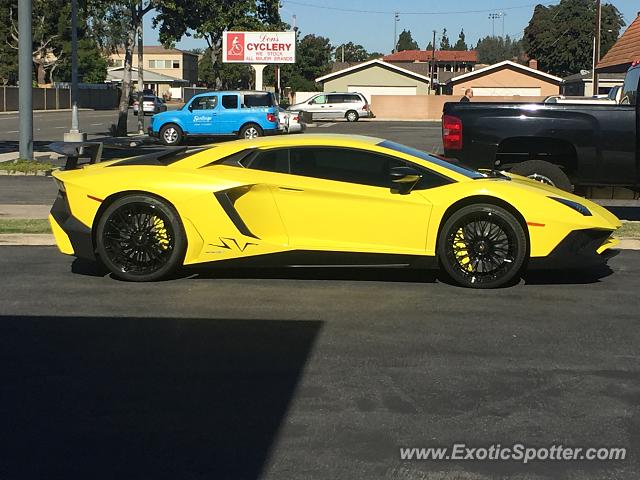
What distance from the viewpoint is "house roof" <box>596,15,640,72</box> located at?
1050 inches

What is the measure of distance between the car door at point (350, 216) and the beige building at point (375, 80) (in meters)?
72.5

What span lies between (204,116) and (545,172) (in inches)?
884

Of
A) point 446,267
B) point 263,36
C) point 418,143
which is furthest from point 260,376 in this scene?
point 263,36

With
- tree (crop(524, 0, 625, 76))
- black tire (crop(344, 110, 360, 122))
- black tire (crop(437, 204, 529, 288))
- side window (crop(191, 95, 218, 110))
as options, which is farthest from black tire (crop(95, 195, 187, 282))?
tree (crop(524, 0, 625, 76))

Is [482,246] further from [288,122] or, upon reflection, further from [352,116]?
[352,116]

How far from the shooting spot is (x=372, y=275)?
8.30 metres

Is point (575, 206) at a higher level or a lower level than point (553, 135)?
lower

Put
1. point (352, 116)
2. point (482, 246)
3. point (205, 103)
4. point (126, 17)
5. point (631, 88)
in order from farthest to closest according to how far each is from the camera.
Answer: point (352, 116) → point (126, 17) → point (205, 103) → point (631, 88) → point (482, 246)

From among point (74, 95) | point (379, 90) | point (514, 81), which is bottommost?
point (74, 95)

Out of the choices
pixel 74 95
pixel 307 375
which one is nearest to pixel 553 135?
pixel 307 375

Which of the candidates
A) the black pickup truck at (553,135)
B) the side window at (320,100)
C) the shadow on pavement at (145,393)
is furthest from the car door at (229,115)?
the shadow on pavement at (145,393)

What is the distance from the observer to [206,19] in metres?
48.5

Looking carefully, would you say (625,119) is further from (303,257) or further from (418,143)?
(418,143)

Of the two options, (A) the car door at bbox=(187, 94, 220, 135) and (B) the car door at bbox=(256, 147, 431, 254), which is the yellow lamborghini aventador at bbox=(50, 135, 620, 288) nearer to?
(B) the car door at bbox=(256, 147, 431, 254)
